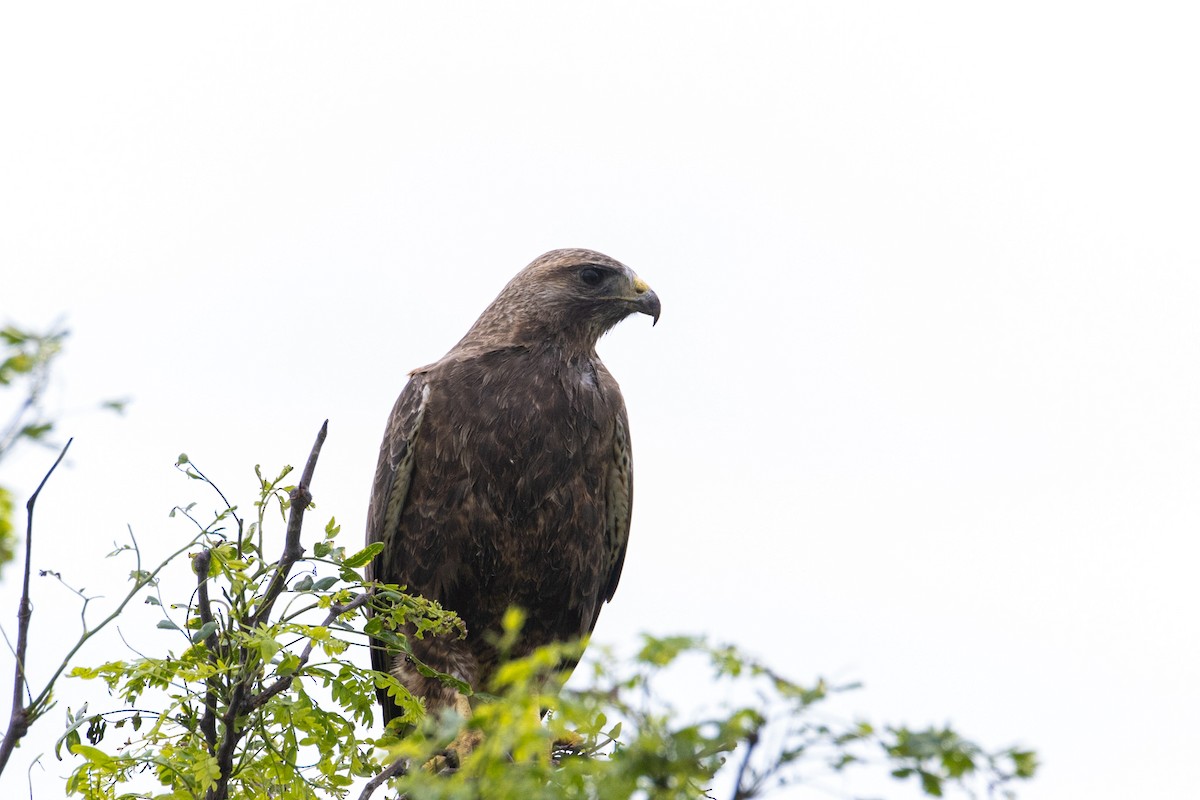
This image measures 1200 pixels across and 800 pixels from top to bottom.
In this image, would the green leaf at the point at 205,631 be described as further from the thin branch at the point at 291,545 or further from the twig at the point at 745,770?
the twig at the point at 745,770

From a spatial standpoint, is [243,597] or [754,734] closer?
[754,734]

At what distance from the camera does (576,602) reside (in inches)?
275

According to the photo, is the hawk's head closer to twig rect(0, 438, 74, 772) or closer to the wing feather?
the wing feather

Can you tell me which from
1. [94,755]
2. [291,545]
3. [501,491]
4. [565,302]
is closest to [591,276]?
[565,302]

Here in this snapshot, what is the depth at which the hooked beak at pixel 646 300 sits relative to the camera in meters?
7.53

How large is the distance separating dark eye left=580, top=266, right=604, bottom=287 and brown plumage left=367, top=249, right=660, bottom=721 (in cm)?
37

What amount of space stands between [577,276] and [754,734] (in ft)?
Result: 18.3

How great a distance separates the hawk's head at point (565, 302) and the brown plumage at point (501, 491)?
2 centimetres

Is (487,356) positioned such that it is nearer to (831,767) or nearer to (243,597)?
(243,597)

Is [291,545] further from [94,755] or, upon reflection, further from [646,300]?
[646,300]

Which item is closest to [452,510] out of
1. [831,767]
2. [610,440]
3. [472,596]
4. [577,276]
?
[472,596]

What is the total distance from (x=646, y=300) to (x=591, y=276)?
1.05 feet

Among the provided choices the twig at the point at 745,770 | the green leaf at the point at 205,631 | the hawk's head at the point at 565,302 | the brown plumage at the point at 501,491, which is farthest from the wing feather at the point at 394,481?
the twig at the point at 745,770

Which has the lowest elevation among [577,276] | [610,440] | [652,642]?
[652,642]
